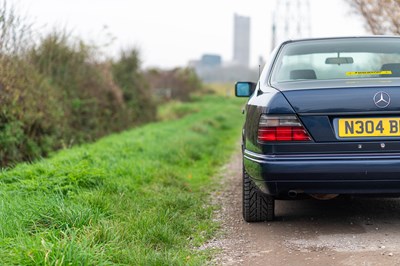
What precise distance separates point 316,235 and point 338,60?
5.13ft

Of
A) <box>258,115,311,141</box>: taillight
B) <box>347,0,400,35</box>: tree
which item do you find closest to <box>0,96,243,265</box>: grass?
<box>258,115,311,141</box>: taillight

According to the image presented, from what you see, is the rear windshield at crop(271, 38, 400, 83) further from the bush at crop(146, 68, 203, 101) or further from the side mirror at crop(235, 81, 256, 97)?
the bush at crop(146, 68, 203, 101)

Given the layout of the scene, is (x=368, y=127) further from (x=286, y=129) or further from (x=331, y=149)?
(x=286, y=129)

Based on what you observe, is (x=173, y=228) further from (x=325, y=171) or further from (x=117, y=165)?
(x=117, y=165)

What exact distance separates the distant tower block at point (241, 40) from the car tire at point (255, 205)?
70.0m

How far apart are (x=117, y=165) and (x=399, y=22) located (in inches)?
195

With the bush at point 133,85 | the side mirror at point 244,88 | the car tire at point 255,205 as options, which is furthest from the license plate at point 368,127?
the bush at point 133,85

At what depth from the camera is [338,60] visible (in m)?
4.90

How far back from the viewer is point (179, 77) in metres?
35.1

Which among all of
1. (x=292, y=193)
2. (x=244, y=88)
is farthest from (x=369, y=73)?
(x=244, y=88)

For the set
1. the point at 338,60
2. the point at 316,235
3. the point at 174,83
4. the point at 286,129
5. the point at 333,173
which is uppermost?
the point at 338,60

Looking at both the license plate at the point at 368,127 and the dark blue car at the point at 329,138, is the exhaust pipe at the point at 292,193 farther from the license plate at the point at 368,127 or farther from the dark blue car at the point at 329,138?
the license plate at the point at 368,127

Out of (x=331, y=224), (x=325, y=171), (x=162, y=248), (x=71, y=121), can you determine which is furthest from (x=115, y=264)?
(x=71, y=121)

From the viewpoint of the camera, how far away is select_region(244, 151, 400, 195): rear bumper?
3965mm
